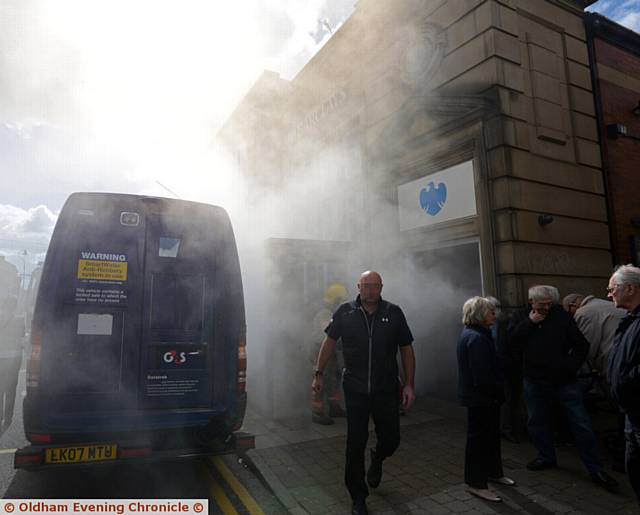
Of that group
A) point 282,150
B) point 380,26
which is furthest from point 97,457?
point 282,150

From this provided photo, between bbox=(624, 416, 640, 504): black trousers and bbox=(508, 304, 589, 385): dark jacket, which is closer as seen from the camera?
bbox=(624, 416, 640, 504): black trousers

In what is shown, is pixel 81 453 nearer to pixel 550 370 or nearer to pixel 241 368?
pixel 241 368

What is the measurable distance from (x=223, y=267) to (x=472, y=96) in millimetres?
3565

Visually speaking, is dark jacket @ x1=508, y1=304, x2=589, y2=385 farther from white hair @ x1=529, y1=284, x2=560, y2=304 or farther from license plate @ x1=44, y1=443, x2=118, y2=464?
license plate @ x1=44, y1=443, x2=118, y2=464

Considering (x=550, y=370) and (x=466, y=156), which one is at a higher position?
(x=466, y=156)

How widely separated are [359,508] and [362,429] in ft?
1.56

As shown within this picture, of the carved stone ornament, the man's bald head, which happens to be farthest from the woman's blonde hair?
the carved stone ornament

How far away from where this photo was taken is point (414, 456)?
3.62 meters

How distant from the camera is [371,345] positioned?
278 centimetres

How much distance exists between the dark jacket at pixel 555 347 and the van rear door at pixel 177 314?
8.45ft

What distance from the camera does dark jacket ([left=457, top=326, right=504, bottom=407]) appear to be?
9.34 ft

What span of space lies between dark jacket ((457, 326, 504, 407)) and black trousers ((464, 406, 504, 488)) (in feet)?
0.25

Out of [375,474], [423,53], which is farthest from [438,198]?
[375,474]

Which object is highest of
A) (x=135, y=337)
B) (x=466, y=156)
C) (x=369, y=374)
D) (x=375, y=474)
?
(x=466, y=156)
